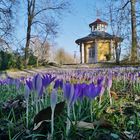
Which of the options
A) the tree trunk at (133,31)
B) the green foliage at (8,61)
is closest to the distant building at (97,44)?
the tree trunk at (133,31)

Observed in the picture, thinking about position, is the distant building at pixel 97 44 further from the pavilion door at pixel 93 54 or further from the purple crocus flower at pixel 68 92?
the purple crocus flower at pixel 68 92

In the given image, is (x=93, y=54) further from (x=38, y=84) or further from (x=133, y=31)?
(x=38, y=84)

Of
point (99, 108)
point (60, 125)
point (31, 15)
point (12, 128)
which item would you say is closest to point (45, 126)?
point (60, 125)

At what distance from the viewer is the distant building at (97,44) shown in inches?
1532

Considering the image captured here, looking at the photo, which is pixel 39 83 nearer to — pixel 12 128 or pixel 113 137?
pixel 12 128

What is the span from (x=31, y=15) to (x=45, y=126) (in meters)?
28.1

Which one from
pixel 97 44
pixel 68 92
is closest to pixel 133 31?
pixel 97 44

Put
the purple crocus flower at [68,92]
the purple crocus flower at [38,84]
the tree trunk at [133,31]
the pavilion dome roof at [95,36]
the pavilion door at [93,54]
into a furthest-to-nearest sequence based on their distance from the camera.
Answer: the pavilion door at [93,54]
the pavilion dome roof at [95,36]
the tree trunk at [133,31]
the purple crocus flower at [38,84]
the purple crocus flower at [68,92]

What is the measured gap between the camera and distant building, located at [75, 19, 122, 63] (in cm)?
3891

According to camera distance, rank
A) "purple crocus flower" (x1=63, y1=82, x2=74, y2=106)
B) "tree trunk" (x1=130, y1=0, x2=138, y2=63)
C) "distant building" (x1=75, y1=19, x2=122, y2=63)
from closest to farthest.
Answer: "purple crocus flower" (x1=63, y1=82, x2=74, y2=106) → "tree trunk" (x1=130, y1=0, x2=138, y2=63) → "distant building" (x1=75, y1=19, x2=122, y2=63)

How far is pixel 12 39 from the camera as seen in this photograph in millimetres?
25250

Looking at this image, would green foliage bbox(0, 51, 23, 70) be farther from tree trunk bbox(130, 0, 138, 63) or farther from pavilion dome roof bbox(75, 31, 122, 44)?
pavilion dome roof bbox(75, 31, 122, 44)

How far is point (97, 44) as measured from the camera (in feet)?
130

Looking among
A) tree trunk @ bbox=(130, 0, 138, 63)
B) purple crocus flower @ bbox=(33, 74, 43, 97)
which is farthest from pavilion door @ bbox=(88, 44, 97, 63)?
purple crocus flower @ bbox=(33, 74, 43, 97)
